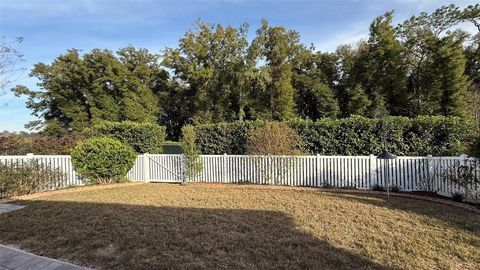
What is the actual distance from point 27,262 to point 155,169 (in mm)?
8513

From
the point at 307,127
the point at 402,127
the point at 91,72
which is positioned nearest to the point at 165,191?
the point at 307,127

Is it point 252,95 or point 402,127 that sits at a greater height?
point 252,95

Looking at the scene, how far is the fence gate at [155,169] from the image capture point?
40.0ft

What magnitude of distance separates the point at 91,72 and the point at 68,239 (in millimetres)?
29602

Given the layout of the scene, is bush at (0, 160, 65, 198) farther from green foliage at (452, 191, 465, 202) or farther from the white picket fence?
green foliage at (452, 191, 465, 202)

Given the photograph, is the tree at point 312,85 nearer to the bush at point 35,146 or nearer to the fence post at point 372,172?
the fence post at point 372,172

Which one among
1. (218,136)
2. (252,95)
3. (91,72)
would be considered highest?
(91,72)

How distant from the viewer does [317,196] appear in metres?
8.16

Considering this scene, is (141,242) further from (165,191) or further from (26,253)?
(165,191)

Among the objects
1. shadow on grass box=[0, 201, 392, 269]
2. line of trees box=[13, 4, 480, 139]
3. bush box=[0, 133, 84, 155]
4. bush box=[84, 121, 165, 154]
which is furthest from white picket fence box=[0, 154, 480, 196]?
line of trees box=[13, 4, 480, 139]

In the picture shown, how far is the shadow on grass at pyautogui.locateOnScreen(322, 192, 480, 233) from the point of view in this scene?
5.45 m

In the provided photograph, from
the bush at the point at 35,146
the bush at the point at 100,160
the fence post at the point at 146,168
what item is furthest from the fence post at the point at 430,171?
the bush at the point at 35,146

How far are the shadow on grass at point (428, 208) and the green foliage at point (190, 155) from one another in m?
4.91

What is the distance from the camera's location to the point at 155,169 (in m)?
12.5
